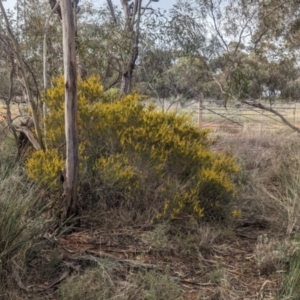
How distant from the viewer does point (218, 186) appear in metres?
4.99

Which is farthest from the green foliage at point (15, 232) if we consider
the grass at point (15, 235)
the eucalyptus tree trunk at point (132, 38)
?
the eucalyptus tree trunk at point (132, 38)

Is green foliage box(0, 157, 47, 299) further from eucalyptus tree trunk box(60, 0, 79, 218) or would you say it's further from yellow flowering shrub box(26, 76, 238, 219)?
yellow flowering shrub box(26, 76, 238, 219)

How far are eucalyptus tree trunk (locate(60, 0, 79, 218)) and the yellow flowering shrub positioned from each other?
24 centimetres

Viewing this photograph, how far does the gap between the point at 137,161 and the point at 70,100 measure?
1.06m

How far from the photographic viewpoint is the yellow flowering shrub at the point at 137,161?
15.8 feet

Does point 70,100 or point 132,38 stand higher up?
point 132,38

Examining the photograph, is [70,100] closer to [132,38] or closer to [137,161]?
[137,161]

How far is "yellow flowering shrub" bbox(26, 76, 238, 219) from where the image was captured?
4824 millimetres

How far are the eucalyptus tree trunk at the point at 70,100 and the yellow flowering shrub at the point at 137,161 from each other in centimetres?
24

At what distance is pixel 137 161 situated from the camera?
16.7 ft

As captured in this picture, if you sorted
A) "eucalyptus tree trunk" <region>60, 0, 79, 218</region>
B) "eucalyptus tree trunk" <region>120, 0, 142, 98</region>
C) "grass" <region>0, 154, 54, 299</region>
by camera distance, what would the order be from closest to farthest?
"grass" <region>0, 154, 54, 299</region> < "eucalyptus tree trunk" <region>60, 0, 79, 218</region> < "eucalyptus tree trunk" <region>120, 0, 142, 98</region>

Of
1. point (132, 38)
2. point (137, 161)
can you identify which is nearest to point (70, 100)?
point (137, 161)

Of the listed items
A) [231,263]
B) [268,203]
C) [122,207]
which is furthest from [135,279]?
[268,203]

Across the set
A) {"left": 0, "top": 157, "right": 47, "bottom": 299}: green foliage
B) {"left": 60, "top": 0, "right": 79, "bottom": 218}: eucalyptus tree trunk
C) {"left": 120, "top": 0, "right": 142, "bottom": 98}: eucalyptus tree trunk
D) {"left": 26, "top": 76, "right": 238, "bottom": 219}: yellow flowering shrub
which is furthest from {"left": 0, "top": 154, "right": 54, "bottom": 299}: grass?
{"left": 120, "top": 0, "right": 142, "bottom": 98}: eucalyptus tree trunk
